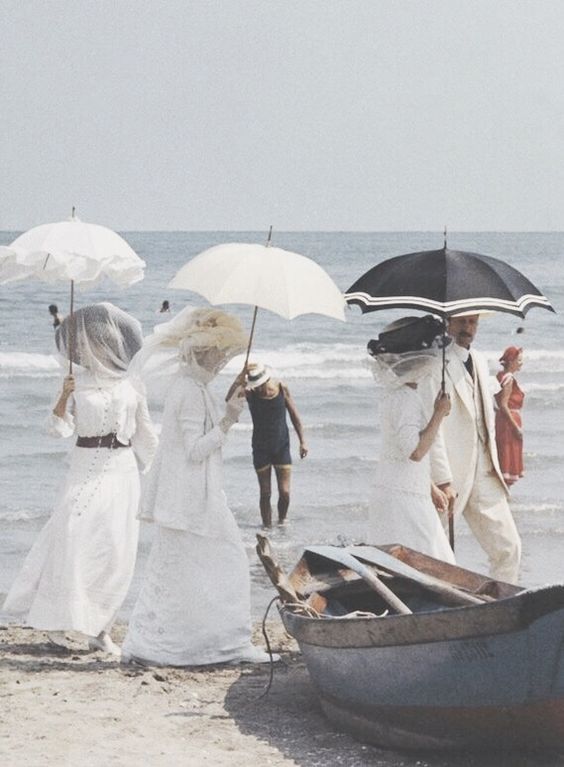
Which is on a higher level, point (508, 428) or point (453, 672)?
point (508, 428)

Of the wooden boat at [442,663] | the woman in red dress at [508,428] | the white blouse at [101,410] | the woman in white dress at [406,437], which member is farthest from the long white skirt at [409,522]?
the woman in red dress at [508,428]

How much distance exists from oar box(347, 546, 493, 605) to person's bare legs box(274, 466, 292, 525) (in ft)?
18.0

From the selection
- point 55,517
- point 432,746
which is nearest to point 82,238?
point 55,517

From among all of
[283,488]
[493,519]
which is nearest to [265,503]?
[283,488]

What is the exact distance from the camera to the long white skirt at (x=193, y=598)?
813cm

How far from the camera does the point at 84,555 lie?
8523mm

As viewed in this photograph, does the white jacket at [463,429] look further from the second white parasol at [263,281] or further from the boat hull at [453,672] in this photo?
the boat hull at [453,672]

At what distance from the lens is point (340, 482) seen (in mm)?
15609

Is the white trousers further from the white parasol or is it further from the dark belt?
the white parasol

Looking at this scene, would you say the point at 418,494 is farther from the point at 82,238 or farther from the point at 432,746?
the point at 82,238

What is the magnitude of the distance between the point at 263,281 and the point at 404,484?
1.31 m

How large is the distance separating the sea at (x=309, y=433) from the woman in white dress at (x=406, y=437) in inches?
13.9

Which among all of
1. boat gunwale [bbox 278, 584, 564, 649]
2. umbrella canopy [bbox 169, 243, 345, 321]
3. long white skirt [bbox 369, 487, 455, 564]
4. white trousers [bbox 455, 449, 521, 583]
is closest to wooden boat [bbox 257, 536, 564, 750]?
boat gunwale [bbox 278, 584, 564, 649]

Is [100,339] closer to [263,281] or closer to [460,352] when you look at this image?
[263,281]
